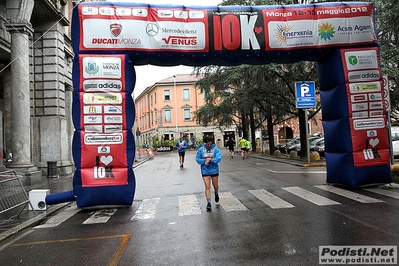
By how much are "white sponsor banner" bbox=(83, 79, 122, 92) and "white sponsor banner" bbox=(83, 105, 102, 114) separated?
420 millimetres

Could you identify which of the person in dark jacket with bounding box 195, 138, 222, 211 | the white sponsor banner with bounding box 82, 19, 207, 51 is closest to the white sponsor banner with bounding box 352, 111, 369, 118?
the person in dark jacket with bounding box 195, 138, 222, 211

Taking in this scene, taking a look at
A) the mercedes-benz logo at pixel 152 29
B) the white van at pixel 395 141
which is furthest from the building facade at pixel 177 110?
the mercedes-benz logo at pixel 152 29

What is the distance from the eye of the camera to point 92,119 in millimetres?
8523

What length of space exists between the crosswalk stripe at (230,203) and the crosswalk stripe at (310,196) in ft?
5.56

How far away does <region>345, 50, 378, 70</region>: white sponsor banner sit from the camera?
9.52 meters

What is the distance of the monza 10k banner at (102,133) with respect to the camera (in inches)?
328

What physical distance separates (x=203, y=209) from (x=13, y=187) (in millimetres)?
4613

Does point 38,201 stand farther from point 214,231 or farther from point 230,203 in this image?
point 214,231

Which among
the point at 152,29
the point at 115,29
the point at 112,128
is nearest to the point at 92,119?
the point at 112,128

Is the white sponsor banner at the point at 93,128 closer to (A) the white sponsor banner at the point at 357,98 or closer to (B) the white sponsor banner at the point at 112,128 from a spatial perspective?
(B) the white sponsor banner at the point at 112,128

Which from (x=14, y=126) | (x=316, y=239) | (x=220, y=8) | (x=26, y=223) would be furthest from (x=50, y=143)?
(x=316, y=239)

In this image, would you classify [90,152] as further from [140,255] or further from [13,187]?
[140,255]

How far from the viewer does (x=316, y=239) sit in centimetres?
503

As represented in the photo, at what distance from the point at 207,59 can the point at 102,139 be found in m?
3.71
